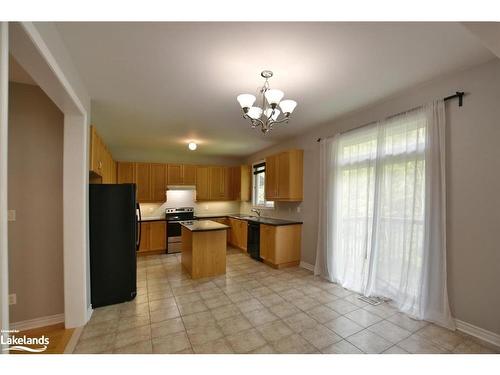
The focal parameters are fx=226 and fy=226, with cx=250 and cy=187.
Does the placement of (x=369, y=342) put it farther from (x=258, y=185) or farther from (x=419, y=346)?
(x=258, y=185)

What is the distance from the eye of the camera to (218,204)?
23.9 ft

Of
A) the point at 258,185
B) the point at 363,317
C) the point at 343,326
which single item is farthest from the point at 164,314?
the point at 258,185

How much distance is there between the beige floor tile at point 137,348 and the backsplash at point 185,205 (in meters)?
4.51

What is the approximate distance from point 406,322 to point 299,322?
119 centimetres

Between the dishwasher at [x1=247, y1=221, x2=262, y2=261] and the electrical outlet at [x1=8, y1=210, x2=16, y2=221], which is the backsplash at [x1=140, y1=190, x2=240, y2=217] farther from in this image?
the electrical outlet at [x1=8, y1=210, x2=16, y2=221]

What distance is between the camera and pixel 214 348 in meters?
2.10

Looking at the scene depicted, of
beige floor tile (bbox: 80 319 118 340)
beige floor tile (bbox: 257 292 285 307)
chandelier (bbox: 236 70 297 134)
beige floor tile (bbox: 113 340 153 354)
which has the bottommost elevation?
beige floor tile (bbox: 257 292 285 307)

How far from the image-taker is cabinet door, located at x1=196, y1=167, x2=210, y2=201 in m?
6.74

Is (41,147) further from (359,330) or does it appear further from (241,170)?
(241,170)

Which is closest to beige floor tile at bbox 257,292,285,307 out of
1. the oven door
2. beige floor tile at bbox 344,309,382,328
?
beige floor tile at bbox 344,309,382,328

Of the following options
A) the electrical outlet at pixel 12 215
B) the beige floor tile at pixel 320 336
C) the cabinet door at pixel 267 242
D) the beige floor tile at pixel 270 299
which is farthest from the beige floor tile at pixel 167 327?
the cabinet door at pixel 267 242

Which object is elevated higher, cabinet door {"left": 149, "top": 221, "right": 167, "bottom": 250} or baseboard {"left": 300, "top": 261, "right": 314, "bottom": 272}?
cabinet door {"left": 149, "top": 221, "right": 167, "bottom": 250}

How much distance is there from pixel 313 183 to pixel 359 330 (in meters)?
2.55

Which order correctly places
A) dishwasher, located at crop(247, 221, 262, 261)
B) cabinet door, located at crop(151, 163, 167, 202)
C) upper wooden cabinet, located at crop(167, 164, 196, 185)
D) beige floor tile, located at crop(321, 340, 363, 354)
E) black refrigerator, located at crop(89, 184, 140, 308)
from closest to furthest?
beige floor tile, located at crop(321, 340, 363, 354)
black refrigerator, located at crop(89, 184, 140, 308)
dishwasher, located at crop(247, 221, 262, 261)
cabinet door, located at crop(151, 163, 167, 202)
upper wooden cabinet, located at crop(167, 164, 196, 185)
